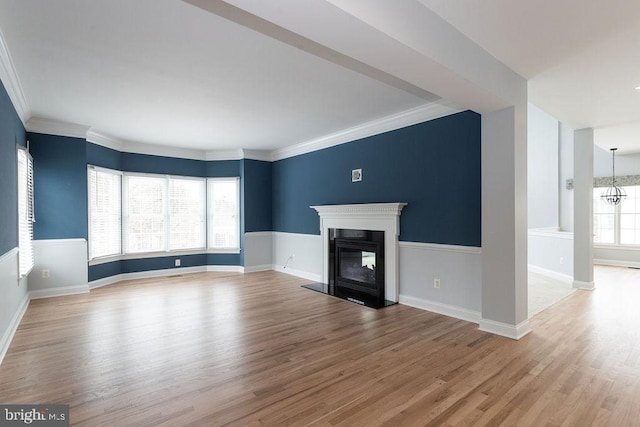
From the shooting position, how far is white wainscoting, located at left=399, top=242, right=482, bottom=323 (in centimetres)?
377

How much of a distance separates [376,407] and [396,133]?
11.8 ft

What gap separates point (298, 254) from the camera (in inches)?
259

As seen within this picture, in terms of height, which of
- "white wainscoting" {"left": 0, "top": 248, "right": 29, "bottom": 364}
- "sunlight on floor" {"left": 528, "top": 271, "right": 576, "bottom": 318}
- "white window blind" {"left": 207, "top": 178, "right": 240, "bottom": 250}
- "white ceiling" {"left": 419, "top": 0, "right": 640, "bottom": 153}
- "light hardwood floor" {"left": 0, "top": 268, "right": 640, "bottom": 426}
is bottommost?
"sunlight on floor" {"left": 528, "top": 271, "right": 576, "bottom": 318}

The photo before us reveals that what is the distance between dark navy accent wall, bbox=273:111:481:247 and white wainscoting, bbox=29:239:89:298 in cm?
394

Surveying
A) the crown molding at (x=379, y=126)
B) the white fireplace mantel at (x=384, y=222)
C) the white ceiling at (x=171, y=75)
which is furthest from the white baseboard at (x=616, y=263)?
the white ceiling at (x=171, y=75)

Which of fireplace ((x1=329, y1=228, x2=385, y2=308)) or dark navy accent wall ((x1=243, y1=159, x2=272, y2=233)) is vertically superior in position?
dark navy accent wall ((x1=243, y1=159, x2=272, y2=233))

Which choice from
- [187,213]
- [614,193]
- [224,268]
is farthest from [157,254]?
[614,193]

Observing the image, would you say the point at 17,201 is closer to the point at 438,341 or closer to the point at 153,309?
the point at 153,309

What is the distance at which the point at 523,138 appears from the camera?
131 inches

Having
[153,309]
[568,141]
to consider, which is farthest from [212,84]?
[568,141]

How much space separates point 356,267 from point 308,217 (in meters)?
1.58

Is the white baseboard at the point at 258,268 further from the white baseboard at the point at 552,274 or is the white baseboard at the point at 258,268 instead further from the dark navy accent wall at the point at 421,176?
the white baseboard at the point at 552,274

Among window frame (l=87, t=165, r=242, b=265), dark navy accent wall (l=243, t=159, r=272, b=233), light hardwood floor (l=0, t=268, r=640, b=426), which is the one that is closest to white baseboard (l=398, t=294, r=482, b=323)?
light hardwood floor (l=0, t=268, r=640, b=426)

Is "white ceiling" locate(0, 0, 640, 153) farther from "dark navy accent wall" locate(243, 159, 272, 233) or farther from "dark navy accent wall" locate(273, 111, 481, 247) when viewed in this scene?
"dark navy accent wall" locate(243, 159, 272, 233)
